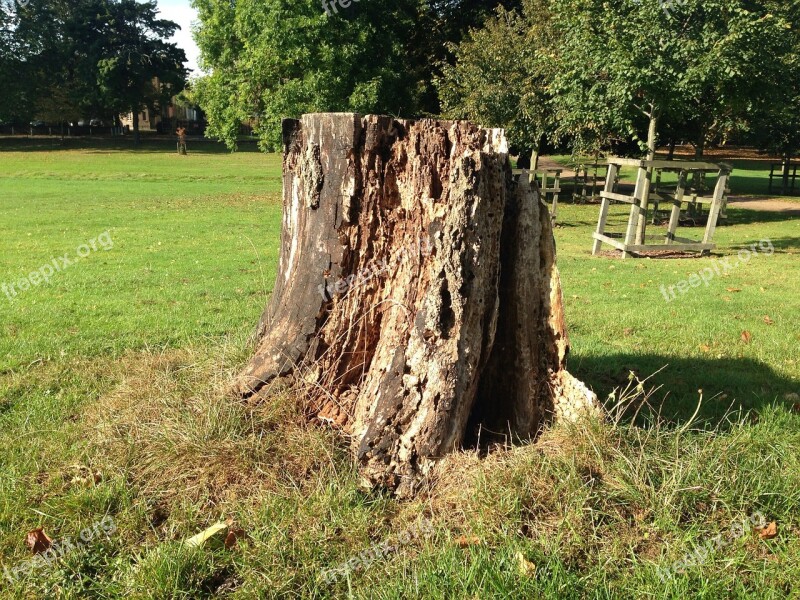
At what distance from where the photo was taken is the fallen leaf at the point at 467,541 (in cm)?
316

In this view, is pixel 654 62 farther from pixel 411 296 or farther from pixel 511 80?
pixel 411 296

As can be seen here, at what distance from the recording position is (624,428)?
3.77 meters

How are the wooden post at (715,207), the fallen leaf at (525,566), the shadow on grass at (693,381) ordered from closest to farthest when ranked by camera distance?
1. the fallen leaf at (525,566)
2. the shadow on grass at (693,381)
3. the wooden post at (715,207)

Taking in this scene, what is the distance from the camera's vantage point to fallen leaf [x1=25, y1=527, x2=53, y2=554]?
3.25 m

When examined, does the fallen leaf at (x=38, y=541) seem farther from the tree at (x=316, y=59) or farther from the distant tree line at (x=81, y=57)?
the distant tree line at (x=81, y=57)

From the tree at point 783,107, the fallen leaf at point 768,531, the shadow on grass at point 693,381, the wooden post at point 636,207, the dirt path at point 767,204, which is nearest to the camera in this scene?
the fallen leaf at point 768,531

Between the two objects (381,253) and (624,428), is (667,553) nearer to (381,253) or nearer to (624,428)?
(624,428)

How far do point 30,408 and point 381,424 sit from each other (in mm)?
2700

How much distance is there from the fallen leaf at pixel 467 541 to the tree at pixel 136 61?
67345 mm

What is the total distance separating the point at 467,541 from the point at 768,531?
1475mm

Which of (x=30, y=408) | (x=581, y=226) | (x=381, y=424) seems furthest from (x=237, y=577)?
(x=581, y=226)

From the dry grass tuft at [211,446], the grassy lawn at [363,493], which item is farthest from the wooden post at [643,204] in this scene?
the dry grass tuft at [211,446]

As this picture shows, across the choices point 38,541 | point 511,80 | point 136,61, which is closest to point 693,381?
point 38,541

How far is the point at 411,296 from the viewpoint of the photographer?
3.95 meters
